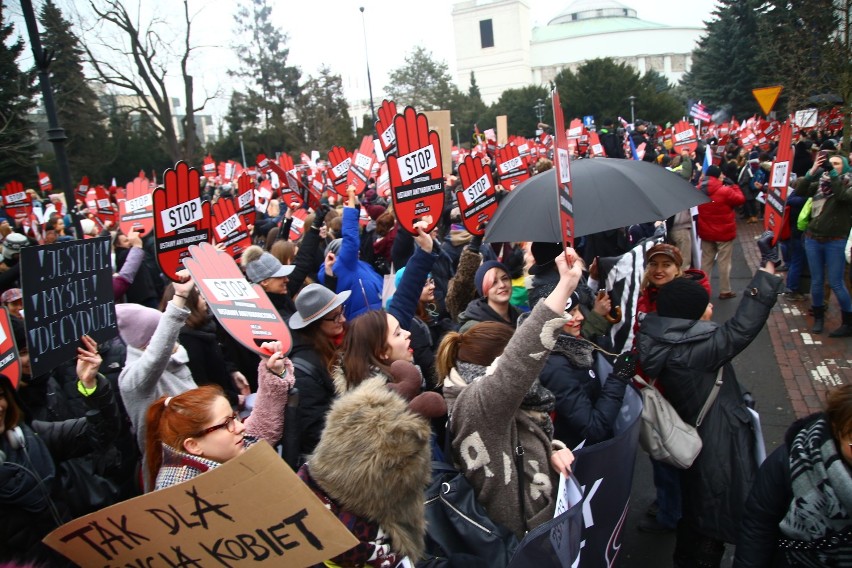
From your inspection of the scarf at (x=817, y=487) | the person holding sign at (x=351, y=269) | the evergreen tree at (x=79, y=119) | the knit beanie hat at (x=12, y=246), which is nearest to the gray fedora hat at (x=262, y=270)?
the person holding sign at (x=351, y=269)

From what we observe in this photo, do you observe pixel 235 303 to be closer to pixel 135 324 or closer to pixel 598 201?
pixel 135 324

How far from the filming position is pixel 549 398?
8.14ft

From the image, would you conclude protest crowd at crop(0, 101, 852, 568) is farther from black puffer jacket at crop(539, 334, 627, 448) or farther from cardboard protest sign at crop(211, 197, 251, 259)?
cardboard protest sign at crop(211, 197, 251, 259)

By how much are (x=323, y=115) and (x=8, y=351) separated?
4447 cm

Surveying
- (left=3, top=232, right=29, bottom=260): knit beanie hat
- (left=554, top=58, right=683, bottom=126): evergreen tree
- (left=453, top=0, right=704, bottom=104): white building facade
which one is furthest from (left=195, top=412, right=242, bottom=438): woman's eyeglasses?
(left=453, top=0, right=704, bottom=104): white building facade

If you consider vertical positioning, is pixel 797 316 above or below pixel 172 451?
below

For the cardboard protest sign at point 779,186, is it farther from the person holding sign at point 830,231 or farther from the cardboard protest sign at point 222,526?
the cardboard protest sign at point 222,526

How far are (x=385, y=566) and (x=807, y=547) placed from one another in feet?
4.59

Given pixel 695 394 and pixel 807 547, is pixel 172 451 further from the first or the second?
pixel 695 394

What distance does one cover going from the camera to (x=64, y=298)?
2.76 metres

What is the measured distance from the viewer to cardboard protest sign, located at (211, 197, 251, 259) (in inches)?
244

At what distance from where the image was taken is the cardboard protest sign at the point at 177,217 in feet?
13.0

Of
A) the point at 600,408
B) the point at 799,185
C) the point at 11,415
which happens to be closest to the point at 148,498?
the point at 11,415

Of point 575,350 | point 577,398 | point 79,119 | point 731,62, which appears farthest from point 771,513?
point 731,62
